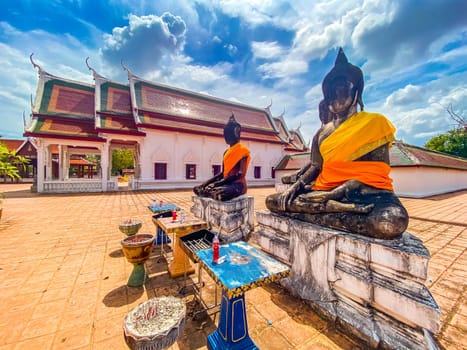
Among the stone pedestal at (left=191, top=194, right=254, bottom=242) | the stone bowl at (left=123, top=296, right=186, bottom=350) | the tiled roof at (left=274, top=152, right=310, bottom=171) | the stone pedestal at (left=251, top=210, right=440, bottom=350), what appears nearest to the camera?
the stone bowl at (left=123, top=296, right=186, bottom=350)

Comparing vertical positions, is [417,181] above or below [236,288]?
above

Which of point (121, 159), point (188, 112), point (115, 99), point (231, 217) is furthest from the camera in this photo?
point (121, 159)

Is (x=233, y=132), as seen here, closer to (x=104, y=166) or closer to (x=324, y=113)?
(x=324, y=113)

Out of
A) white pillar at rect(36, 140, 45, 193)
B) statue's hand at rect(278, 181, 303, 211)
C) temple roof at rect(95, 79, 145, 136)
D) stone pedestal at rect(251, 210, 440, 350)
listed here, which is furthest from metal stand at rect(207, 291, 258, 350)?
white pillar at rect(36, 140, 45, 193)

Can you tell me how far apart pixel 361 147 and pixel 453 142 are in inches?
1305

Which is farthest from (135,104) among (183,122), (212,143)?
(212,143)

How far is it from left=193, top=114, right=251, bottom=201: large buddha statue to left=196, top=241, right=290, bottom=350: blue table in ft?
7.62

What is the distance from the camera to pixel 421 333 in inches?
62.7

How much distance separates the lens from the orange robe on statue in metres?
2.29

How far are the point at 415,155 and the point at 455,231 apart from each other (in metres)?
8.54

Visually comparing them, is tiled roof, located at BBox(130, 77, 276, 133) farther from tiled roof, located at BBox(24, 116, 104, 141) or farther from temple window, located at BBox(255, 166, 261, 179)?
temple window, located at BBox(255, 166, 261, 179)

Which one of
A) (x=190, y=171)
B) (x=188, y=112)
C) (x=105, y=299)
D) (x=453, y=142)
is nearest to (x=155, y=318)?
(x=105, y=299)

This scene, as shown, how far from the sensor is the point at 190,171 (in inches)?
624

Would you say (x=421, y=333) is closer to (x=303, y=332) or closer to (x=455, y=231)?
(x=303, y=332)
